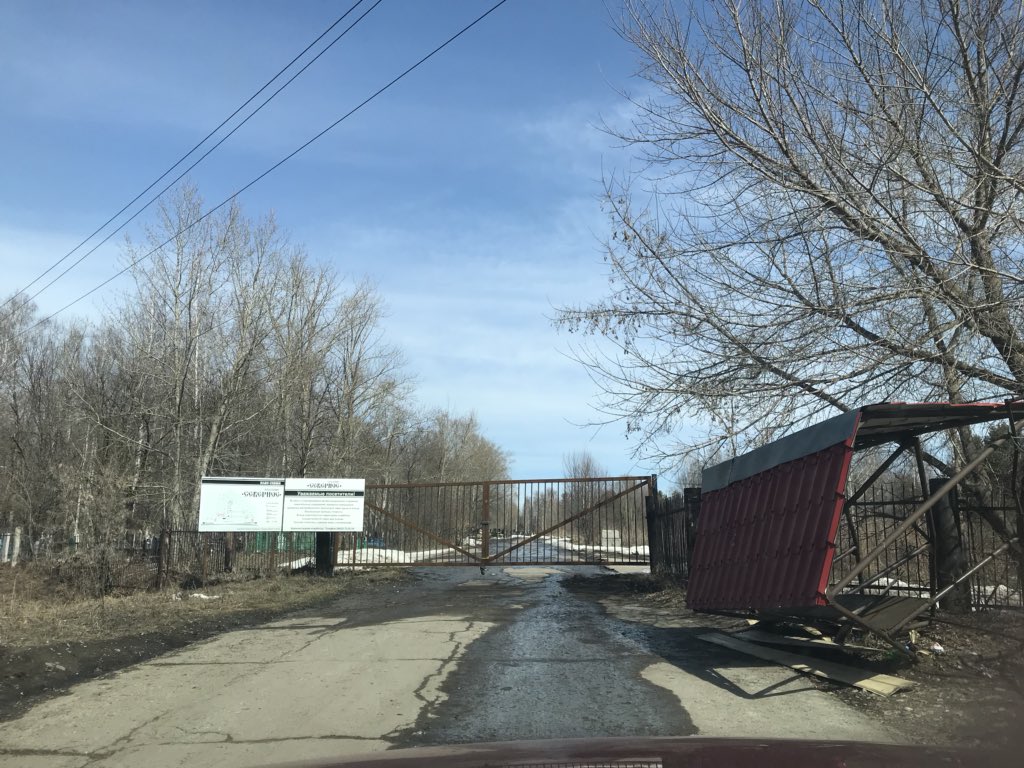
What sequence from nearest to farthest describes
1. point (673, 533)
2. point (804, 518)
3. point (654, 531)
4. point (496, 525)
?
point (804, 518) < point (673, 533) < point (654, 531) < point (496, 525)

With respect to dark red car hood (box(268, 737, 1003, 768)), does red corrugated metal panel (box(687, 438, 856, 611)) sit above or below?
above

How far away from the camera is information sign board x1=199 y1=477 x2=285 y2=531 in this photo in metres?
16.8

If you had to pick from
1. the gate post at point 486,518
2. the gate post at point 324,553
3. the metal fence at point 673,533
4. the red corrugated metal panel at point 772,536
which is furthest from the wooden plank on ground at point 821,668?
the gate post at point 324,553

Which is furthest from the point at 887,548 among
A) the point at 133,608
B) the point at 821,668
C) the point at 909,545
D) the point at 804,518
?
the point at 133,608

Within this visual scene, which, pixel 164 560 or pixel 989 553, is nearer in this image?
pixel 989 553

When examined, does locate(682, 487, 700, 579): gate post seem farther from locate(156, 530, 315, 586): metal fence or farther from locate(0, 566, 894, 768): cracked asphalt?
locate(156, 530, 315, 586): metal fence

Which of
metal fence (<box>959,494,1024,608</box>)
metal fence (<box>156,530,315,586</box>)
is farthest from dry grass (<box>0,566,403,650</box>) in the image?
metal fence (<box>959,494,1024,608</box>)

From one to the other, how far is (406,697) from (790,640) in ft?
15.6

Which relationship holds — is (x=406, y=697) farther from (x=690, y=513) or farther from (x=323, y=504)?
(x=323, y=504)

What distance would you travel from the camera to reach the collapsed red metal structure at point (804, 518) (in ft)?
21.8

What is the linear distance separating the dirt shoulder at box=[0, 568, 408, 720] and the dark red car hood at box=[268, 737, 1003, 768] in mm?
5057

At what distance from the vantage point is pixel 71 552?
15.3 metres

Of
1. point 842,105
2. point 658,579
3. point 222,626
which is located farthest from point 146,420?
point 842,105

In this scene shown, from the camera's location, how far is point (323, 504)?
1780cm
